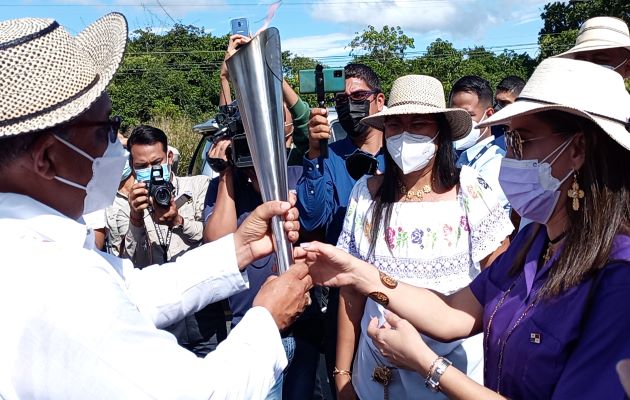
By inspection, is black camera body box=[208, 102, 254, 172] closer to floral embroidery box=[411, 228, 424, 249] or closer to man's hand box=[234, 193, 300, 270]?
man's hand box=[234, 193, 300, 270]

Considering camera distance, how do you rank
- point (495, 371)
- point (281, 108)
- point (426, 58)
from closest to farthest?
point (495, 371) < point (281, 108) < point (426, 58)

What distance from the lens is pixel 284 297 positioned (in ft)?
6.23

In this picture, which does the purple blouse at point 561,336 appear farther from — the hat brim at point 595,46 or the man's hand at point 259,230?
the hat brim at point 595,46

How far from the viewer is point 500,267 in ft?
6.88

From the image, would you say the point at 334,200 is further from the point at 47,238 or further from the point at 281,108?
the point at 47,238

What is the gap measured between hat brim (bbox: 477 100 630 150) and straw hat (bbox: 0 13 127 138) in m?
1.23

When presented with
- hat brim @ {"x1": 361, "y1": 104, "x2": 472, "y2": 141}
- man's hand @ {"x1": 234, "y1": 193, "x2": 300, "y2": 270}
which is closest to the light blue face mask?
hat brim @ {"x1": 361, "y1": 104, "x2": 472, "y2": 141}

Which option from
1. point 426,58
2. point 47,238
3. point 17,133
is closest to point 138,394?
point 47,238

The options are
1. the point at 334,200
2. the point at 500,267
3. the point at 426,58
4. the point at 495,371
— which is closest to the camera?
the point at 495,371

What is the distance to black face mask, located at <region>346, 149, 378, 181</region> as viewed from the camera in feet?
10.7

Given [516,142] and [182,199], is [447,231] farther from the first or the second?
[182,199]

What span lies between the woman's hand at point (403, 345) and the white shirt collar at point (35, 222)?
3.55ft

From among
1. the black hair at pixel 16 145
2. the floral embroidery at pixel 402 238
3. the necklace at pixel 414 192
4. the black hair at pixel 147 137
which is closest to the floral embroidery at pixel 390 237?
the floral embroidery at pixel 402 238

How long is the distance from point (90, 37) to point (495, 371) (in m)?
1.68
